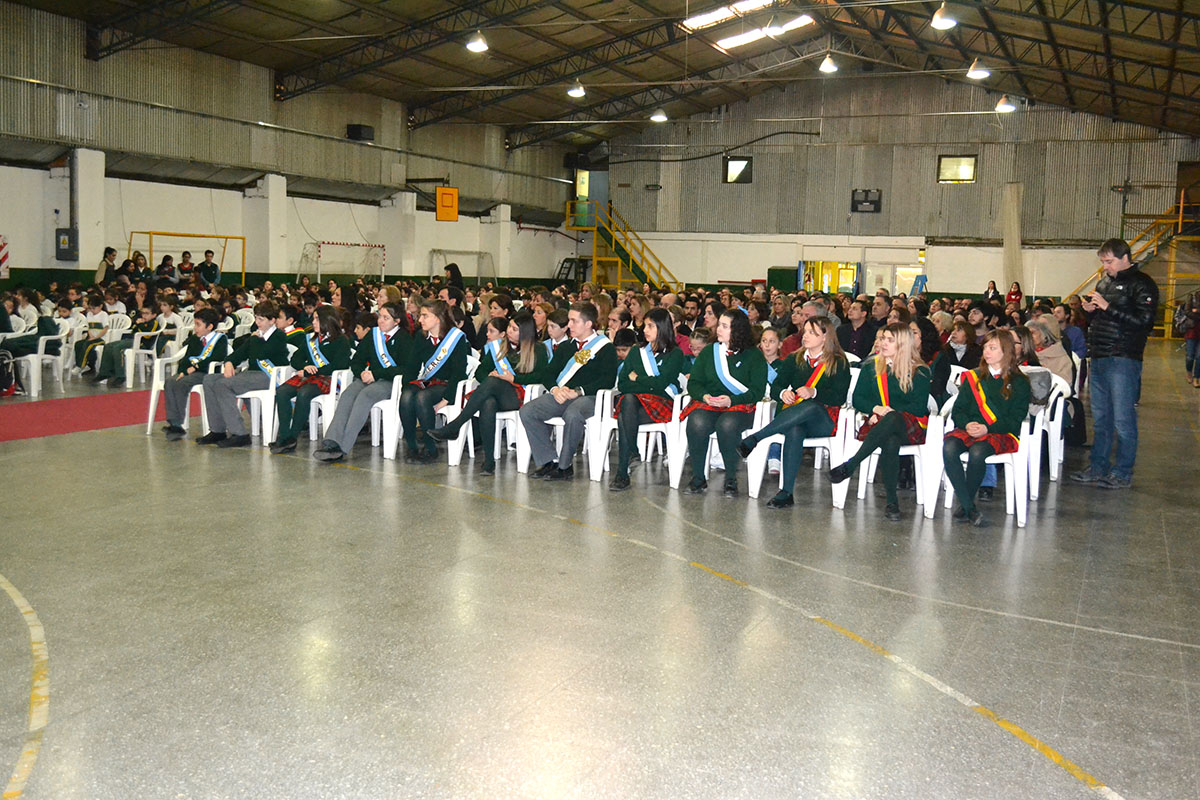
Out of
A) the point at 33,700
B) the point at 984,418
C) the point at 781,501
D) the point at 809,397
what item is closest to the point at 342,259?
the point at 809,397

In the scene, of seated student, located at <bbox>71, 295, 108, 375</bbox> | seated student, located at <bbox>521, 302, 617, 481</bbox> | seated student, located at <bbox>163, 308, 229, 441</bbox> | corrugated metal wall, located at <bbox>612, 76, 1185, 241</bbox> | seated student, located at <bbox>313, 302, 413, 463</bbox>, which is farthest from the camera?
corrugated metal wall, located at <bbox>612, 76, 1185, 241</bbox>

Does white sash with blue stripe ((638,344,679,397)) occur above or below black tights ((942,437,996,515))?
above

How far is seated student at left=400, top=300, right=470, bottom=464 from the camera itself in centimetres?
756

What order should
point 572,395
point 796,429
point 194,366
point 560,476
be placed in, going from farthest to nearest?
point 194,366
point 572,395
point 560,476
point 796,429

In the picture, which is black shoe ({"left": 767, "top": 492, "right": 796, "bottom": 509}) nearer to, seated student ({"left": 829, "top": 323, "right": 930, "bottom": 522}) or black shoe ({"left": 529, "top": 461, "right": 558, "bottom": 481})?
seated student ({"left": 829, "top": 323, "right": 930, "bottom": 522})

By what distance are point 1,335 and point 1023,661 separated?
10.3 m

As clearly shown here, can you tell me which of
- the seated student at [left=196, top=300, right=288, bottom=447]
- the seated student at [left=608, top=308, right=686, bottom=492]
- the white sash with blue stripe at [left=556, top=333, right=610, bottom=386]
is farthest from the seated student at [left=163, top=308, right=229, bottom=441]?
the seated student at [left=608, top=308, right=686, bottom=492]

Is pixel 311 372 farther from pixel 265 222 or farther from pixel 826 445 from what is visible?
pixel 265 222

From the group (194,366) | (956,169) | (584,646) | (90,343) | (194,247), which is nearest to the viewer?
(584,646)

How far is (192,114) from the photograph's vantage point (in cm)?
1925

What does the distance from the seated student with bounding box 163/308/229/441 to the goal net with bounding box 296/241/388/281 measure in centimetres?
Result: 1474

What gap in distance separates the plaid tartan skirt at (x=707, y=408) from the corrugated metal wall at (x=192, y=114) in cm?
1388

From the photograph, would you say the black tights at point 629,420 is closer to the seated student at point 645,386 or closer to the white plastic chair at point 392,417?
the seated student at point 645,386

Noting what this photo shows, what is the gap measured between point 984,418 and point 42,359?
9970mm
